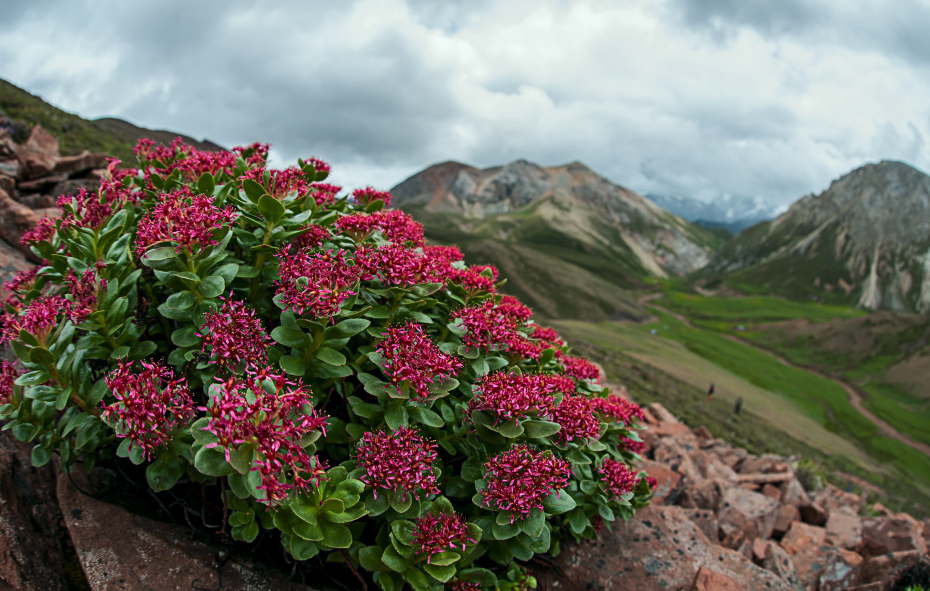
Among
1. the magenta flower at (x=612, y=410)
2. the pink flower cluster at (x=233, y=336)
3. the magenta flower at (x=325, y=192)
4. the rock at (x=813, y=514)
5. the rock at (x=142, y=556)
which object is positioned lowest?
the rock at (x=142, y=556)

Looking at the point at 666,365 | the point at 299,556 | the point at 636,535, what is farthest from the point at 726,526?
the point at 666,365

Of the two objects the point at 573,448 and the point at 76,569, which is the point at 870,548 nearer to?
the point at 573,448

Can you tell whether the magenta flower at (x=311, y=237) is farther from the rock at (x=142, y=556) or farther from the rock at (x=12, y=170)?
the rock at (x=12, y=170)

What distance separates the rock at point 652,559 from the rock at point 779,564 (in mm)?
1247

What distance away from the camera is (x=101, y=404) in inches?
143

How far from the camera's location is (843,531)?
9914 mm

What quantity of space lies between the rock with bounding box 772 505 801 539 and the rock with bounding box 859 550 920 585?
2041 mm

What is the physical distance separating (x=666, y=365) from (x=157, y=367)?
67.3 meters

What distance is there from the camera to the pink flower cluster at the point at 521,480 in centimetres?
334

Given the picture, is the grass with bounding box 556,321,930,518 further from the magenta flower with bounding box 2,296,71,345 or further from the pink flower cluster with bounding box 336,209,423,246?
the magenta flower with bounding box 2,296,71,345

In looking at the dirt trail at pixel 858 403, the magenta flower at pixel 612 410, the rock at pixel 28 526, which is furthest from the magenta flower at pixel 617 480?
the dirt trail at pixel 858 403

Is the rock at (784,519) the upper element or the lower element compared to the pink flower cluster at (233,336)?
lower

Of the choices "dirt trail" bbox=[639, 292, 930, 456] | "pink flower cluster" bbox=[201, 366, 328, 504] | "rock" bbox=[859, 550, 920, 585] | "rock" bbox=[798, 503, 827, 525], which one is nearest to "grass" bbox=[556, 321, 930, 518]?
"dirt trail" bbox=[639, 292, 930, 456]

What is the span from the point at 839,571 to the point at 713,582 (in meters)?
4.89
